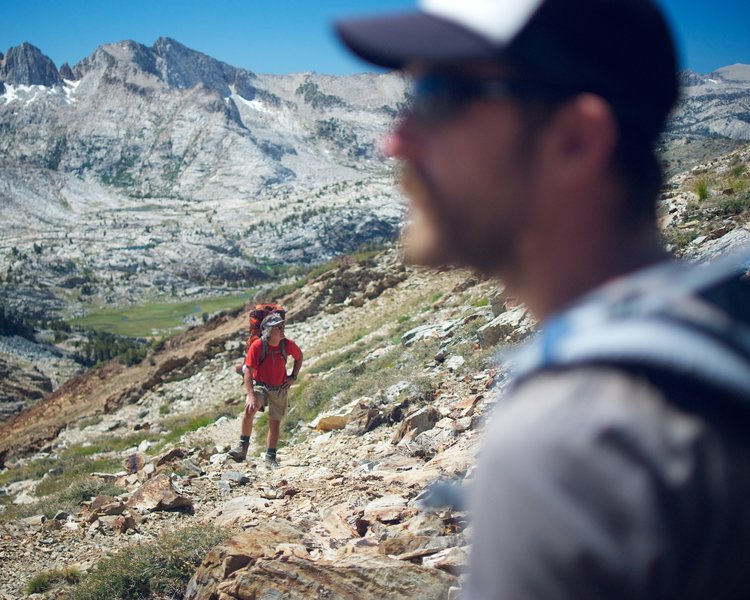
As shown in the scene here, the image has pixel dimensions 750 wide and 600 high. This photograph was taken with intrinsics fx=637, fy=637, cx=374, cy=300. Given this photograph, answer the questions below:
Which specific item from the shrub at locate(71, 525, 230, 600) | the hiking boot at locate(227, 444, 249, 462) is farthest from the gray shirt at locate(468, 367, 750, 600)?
the hiking boot at locate(227, 444, 249, 462)

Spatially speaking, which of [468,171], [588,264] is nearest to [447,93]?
[468,171]

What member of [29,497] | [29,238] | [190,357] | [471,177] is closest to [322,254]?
[29,238]

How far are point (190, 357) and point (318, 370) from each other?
26.6 ft

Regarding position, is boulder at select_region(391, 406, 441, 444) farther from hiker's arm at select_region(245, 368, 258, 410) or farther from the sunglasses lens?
the sunglasses lens

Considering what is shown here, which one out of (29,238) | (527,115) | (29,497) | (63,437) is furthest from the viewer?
(29,238)

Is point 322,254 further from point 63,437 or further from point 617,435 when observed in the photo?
point 617,435

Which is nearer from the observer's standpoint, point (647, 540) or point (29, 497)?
point (647, 540)

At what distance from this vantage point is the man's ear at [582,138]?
3.55ft

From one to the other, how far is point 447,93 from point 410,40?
115mm

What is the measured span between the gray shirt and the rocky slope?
0.50m

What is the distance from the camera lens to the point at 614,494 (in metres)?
0.84

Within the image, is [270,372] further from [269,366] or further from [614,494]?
[614,494]

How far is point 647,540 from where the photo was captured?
0.85 m

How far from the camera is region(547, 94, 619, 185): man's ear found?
1081 mm
